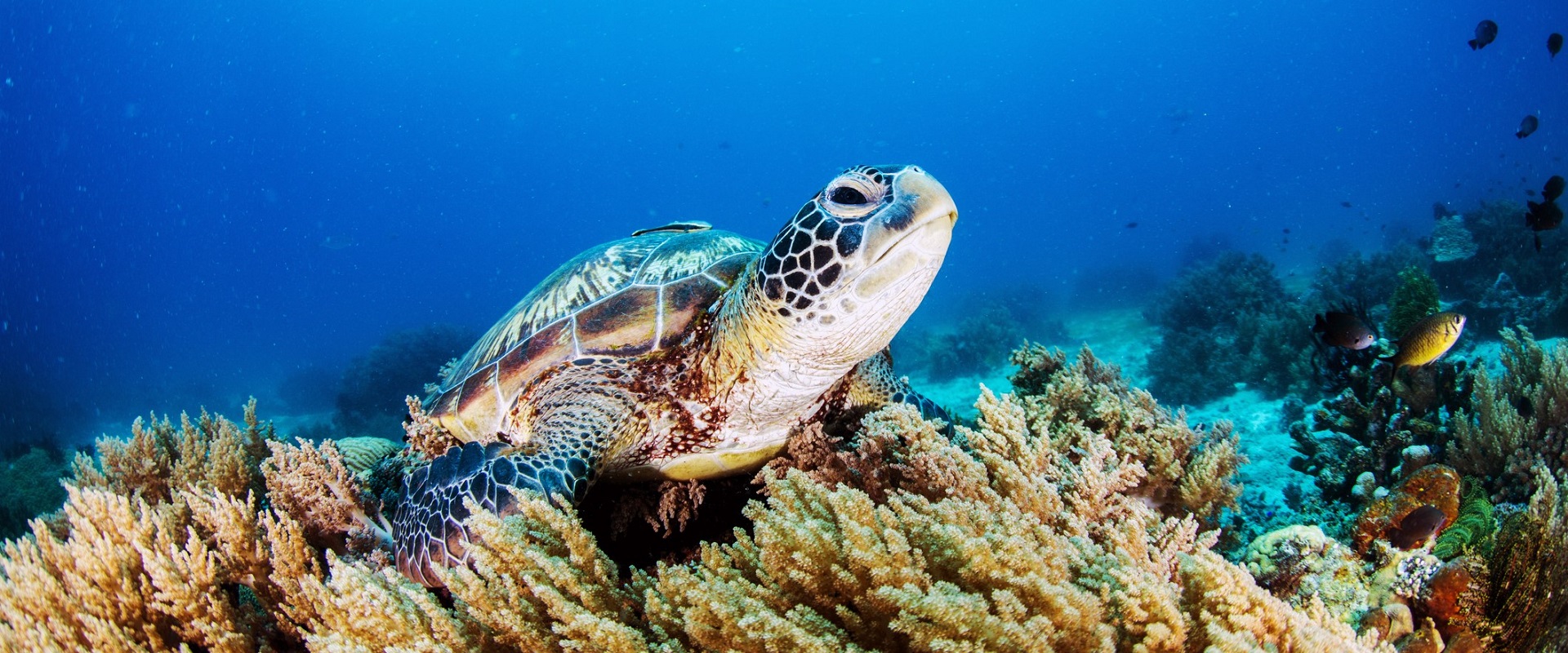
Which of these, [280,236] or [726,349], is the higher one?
[280,236]

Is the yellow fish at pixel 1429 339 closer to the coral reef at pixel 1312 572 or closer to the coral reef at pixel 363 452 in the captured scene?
the coral reef at pixel 1312 572

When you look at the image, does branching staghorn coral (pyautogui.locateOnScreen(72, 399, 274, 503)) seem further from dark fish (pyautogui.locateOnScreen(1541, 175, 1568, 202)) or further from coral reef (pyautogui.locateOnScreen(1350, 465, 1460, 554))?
dark fish (pyautogui.locateOnScreen(1541, 175, 1568, 202))

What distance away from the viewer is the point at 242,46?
103m

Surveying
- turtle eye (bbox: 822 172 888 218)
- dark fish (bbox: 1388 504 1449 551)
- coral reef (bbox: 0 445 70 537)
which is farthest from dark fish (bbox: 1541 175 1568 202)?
coral reef (bbox: 0 445 70 537)

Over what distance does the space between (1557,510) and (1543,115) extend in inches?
3877

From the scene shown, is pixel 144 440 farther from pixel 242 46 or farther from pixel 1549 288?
pixel 242 46

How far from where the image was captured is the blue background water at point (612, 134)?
7606 centimetres

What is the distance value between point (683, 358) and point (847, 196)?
1.29 meters

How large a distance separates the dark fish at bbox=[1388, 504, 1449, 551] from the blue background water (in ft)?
163

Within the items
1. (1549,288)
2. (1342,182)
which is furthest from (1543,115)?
(1549,288)

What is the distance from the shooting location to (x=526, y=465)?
2312mm

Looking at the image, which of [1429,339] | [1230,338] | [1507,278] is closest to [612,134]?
[1230,338]

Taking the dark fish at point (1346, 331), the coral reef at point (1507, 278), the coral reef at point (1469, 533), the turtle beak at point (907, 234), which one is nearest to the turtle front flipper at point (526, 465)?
the turtle beak at point (907, 234)

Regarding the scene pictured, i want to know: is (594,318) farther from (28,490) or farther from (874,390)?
(28,490)
